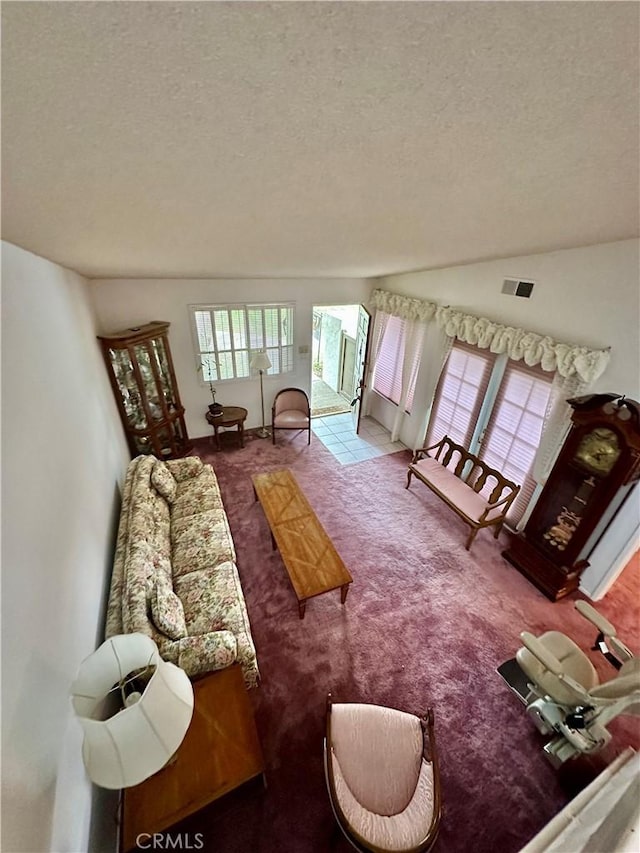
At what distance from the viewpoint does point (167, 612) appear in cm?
190

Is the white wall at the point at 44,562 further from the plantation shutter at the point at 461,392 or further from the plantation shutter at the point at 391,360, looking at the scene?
the plantation shutter at the point at 391,360

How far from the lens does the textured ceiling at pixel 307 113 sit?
56 cm

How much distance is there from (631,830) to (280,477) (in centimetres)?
290

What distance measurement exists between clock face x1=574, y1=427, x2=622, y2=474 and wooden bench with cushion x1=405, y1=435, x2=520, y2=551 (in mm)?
675

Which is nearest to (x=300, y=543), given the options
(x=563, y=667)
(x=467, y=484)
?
(x=563, y=667)

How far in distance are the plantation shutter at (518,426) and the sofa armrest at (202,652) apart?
9.26 feet

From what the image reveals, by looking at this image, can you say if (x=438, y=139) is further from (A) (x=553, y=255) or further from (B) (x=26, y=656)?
(A) (x=553, y=255)

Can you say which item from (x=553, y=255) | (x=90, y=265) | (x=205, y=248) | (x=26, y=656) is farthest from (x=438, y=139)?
(x=90, y=265)

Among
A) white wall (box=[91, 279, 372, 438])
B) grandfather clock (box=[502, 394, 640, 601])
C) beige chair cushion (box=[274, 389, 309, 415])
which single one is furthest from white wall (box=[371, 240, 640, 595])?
beige chair cushion (box=[274, 389, 309, 415])

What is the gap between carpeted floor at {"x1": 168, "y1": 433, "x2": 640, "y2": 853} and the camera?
5.62 ft

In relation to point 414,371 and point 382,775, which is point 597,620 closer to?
point 382,775

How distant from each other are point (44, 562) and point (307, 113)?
178 cm

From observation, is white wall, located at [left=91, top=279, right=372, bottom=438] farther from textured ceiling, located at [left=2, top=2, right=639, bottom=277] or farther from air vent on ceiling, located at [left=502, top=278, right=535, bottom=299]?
textured ceiling, located at [left=2, top=2, right=639, bottom=277]

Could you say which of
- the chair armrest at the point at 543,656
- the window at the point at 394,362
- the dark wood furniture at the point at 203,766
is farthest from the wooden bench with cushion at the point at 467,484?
the dark wood furniture at the point at 203,766
